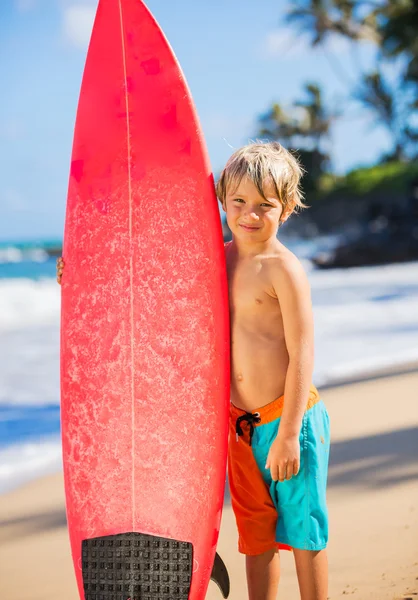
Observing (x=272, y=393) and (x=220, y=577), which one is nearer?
(x=272, y=393)

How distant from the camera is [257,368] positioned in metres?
1.94

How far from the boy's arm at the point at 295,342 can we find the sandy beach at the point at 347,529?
75 centimetres

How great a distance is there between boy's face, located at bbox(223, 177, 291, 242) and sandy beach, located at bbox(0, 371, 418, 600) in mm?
1126

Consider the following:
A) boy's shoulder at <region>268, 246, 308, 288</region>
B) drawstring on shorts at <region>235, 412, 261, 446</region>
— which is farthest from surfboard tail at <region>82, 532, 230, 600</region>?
boy's shoulder at <region>268, 246, 308, 288</region>

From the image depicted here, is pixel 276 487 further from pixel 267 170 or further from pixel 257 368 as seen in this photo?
pixel 267 170

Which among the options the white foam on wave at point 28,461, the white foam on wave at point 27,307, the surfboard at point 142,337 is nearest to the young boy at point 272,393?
the surfboard at point 142,337

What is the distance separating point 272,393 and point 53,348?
22.9ft

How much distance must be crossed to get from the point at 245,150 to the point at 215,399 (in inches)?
25.8

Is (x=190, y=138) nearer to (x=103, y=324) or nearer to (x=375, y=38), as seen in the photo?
(x=103, y=324)

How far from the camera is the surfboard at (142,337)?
2059 mm

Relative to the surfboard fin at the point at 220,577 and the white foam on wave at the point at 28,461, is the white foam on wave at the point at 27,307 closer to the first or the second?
the white foam on wave at the point at 28,461

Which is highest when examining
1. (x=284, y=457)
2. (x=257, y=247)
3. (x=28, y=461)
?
(x=257, y=247)

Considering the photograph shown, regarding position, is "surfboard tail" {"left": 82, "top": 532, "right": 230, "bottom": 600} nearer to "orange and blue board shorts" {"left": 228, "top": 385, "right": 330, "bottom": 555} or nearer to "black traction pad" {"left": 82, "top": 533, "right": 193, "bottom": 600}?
"black traction pad" {"left": 82, "top": 533, "right": 193, "bottom": 600}

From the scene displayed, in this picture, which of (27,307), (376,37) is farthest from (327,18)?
(27,307)
